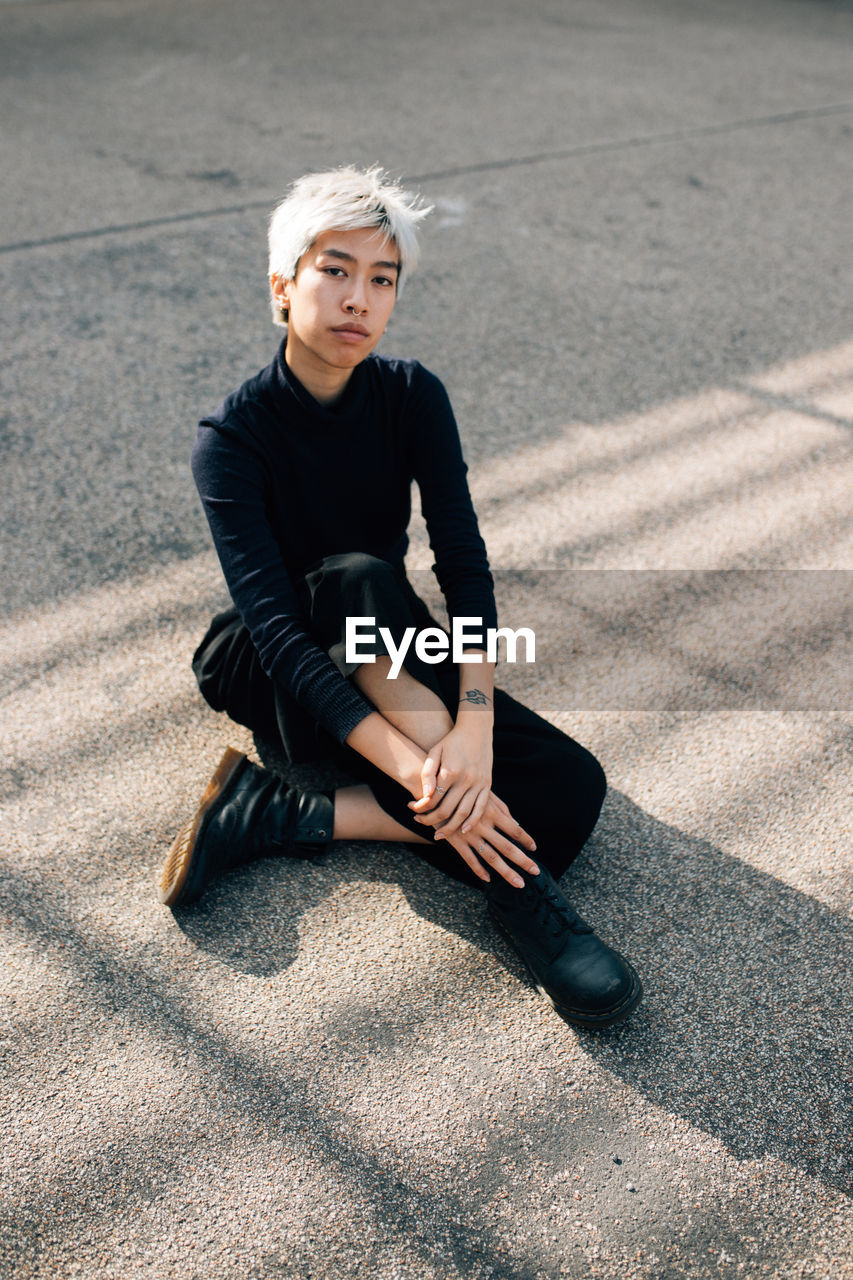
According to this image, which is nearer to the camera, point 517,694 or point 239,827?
point 239,827

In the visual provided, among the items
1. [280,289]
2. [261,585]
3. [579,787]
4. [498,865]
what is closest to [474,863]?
[498,865]

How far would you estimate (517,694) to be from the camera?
2684mm

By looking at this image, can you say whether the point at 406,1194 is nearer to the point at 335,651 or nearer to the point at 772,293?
the point at 335,651

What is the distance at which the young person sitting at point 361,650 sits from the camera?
1967mm

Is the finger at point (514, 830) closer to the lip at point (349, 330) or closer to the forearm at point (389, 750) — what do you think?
the forearm at point (389, 750)

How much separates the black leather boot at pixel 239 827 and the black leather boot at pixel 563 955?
42 centimetres

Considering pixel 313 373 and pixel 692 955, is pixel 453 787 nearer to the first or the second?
pixel 692 955

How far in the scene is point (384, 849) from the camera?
2281mm

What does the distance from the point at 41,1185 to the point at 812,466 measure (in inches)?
119

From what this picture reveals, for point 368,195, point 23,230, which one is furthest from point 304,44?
point 368,195

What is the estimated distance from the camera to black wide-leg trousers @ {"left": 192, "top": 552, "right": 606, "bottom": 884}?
206 centimetres

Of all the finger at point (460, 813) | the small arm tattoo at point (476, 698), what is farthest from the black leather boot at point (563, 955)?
the small arm tattoo at point (476, 698)

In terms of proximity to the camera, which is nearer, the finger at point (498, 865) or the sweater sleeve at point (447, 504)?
the finger at point (498, 865)

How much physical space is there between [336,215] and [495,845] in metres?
1.21
